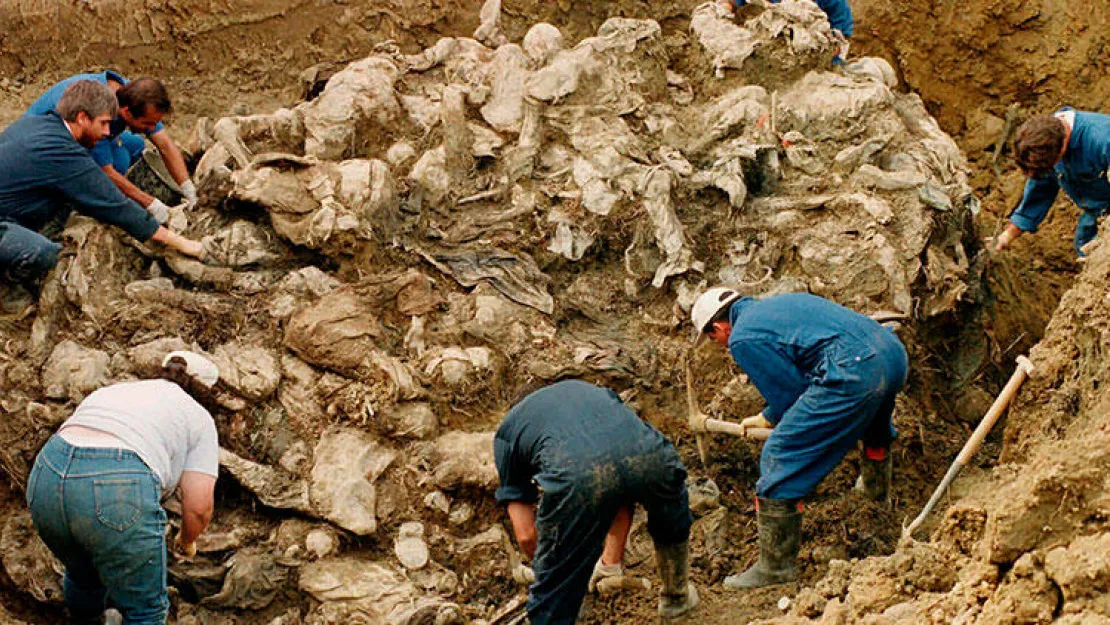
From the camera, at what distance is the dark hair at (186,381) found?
14.6 ft

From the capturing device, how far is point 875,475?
480cm

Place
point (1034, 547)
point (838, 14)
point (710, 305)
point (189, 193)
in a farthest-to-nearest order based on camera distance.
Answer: point (838, 14), point (189, 193), point (710, 305), point (1034, 547)

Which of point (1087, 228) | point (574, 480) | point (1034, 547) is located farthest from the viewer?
point (1087, 228)

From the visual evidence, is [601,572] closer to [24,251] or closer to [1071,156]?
[24,251]

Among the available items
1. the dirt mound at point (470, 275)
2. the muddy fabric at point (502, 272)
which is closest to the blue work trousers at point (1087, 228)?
the dirt mound at point (470, 275)

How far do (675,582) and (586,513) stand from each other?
2.22 ft

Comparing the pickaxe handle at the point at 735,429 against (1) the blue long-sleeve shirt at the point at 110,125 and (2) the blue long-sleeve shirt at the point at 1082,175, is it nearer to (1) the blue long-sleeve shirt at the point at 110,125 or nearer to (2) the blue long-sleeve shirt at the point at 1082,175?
(2) the blue long-sleeve shirt at the point at 1082,175

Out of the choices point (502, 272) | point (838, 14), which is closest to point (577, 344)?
point (502, 272)

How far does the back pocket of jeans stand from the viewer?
3.64 metres

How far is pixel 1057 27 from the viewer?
26.7 ft

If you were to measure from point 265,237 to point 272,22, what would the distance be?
8.74 ft

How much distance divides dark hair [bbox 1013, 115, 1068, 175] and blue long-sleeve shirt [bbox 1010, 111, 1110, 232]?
10 centimetres

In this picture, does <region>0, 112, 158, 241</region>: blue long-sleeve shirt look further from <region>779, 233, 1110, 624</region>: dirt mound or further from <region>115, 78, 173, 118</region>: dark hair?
<region>779, 233, 1110, 624</region>: dirt mound

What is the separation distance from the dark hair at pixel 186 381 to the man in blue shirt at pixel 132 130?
3.16ft
